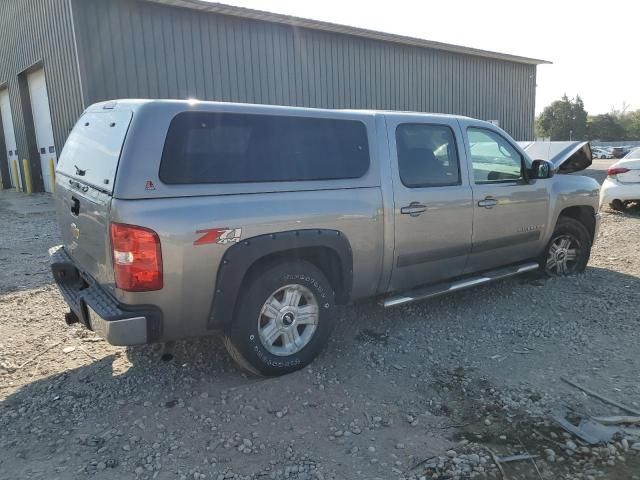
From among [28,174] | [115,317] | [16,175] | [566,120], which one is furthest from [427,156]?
[566,120]

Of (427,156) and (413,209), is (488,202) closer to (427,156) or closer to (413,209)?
(427,156)

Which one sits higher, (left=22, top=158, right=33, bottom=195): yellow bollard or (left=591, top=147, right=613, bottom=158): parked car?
(left=22, top=158, right=33, bottom=195): yellow bollard

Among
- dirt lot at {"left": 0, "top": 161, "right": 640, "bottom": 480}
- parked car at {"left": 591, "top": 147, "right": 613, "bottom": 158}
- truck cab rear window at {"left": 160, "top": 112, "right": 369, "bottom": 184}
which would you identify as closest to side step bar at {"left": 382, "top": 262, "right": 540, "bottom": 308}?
dirt lot at {"left": 0, "top": 161, "right": 640, "bottom": 480}

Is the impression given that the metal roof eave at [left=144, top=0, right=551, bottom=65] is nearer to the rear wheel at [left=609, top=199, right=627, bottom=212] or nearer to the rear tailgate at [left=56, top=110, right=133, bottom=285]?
the rear wheel at [left=609, top=199, right=627, bottom=212]

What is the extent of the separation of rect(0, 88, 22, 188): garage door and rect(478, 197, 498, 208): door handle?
18847 millimetres

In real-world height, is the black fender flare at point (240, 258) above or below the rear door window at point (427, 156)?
below

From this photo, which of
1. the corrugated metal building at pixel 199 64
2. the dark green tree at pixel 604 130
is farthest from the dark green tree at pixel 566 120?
the corrugated metal building at pixel 199 64

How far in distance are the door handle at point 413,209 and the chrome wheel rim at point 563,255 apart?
2.33 m

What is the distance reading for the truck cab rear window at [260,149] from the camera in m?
3.03

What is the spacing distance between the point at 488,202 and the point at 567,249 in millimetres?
1820

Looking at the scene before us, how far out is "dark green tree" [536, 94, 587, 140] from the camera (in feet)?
221

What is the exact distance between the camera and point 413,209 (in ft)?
13.3

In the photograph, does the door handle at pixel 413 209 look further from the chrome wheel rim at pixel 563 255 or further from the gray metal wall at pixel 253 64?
the gray metal wall at pixel 253 64

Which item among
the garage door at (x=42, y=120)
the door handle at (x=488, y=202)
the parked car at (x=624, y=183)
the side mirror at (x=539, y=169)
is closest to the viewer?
the door handle at (x=488, y=202)
